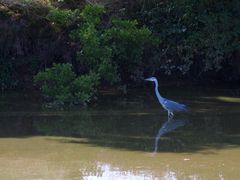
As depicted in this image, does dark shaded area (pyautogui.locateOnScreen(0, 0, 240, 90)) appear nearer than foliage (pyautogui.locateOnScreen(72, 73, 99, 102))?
No

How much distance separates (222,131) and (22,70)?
6116 mm

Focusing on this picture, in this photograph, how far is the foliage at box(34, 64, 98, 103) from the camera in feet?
44.2

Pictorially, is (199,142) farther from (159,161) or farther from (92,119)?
(92,119)

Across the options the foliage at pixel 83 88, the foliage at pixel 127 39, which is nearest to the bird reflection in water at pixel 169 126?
the foliage at pixel 83 88

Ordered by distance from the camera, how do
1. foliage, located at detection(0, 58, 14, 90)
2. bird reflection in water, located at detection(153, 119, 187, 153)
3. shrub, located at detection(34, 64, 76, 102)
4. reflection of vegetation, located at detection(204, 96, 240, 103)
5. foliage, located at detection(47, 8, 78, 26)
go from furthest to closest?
foliage, located at detection(0, 58, 14, 90) < foliage, located at detection(47, 8, 78, 26) < reflection of vegetation, located at detection(204, 96, 240, 103) < shrub, located at detection(34, 64, 76, 102) < bird reflection in water, located at detection(153, 119, 187, 153)

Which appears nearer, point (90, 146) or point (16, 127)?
point (90, 146)

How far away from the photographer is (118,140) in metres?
10.4

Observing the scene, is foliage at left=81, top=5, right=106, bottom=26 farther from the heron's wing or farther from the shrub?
the heron's wing

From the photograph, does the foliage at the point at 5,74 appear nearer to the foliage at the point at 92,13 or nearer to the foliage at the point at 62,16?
the foliage at the point at 62,16

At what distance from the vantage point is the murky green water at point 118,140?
865cm

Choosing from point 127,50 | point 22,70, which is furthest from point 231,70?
point 22,70

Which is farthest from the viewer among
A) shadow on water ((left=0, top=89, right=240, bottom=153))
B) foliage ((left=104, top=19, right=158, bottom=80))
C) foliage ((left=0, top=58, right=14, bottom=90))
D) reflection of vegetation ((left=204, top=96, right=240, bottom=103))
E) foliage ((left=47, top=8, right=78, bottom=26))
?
foliage ((left=0, top=58, right=14, bottom=90))

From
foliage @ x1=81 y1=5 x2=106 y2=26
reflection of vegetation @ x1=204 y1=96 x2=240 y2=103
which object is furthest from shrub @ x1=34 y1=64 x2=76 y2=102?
reflection of vegetation @ x1=204 y1=96 x2=240 y2=103

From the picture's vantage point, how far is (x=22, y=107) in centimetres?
1331
